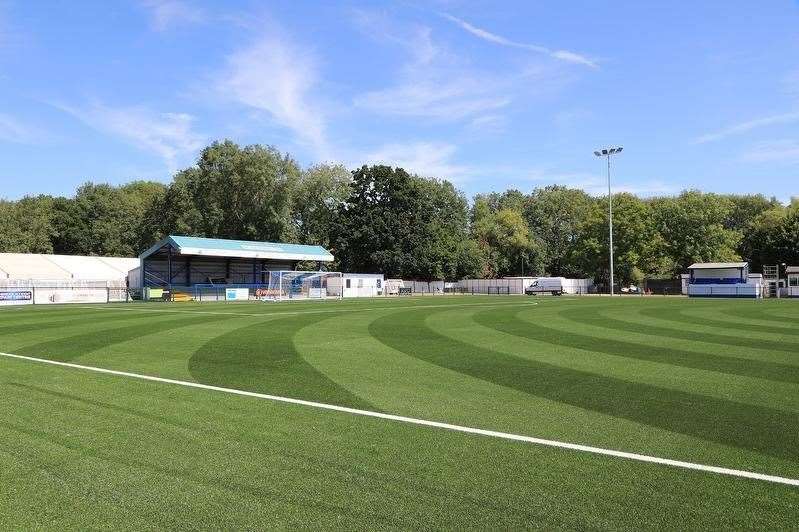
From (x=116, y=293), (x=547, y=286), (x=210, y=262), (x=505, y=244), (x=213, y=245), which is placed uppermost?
(x=505, y=244)

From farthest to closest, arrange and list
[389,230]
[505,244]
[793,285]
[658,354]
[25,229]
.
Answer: [505,244] → [389,230] → [25,229] → [793,285] → [658,354]

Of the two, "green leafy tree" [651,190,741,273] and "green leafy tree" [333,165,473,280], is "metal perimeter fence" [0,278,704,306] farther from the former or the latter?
"green leafy tree" [651,190,741,273]

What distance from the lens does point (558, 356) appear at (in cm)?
1180

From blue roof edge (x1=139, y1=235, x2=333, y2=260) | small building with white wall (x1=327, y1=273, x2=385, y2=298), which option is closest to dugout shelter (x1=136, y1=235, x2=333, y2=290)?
blue roof edge (x1=139, y1=235, x2=333, y2=260)

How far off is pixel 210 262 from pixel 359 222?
2235 centimetres

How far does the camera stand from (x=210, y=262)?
2359 inches

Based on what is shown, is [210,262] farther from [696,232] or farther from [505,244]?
[696,232]

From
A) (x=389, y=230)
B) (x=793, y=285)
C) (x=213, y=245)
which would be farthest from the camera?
(x=389, y=230)

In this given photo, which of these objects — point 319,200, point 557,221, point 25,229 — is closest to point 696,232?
point 557,221

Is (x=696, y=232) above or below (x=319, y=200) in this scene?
below

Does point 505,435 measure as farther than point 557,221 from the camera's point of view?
No

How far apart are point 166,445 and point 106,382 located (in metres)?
4.13

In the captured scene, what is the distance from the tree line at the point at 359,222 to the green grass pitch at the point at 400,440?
5921 centimetres

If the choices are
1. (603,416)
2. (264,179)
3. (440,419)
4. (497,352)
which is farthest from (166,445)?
(264,179)
